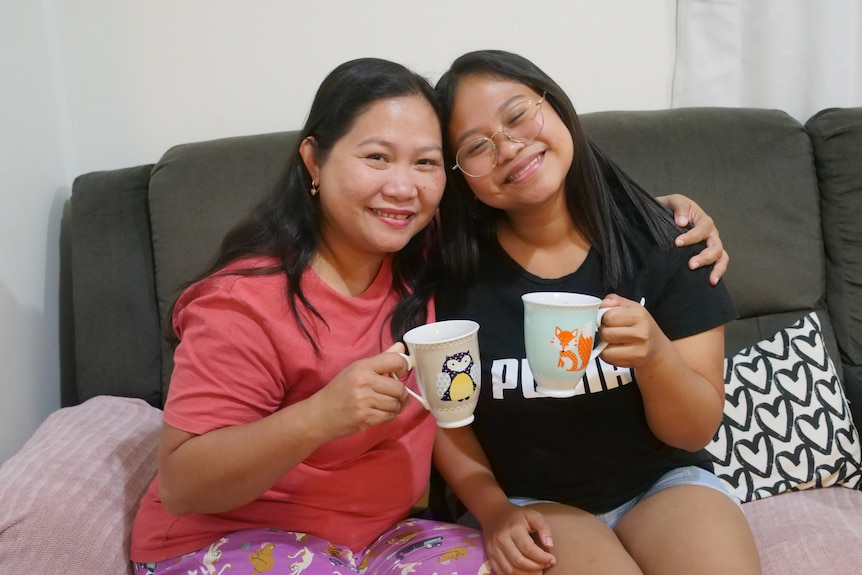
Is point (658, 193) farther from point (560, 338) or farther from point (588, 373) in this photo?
point (560, 338)

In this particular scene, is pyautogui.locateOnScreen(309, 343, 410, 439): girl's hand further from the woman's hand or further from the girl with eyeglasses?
the woman's hand

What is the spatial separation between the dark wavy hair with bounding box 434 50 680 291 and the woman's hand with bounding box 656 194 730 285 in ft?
0.08

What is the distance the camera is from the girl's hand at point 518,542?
114cm

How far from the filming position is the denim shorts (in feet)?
4.16

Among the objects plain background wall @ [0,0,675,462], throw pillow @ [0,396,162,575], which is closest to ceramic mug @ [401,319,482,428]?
throw pillow @ [0,396,162,575]

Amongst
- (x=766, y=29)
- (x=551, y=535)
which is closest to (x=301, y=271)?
(x=551, y=535)

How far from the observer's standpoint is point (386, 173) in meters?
1.15

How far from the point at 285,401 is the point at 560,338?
52 centimetres

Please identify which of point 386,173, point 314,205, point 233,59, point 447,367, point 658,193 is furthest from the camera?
point 233,59

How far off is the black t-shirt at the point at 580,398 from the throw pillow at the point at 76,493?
0.70 meters

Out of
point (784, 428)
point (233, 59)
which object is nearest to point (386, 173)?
point (233, 59)

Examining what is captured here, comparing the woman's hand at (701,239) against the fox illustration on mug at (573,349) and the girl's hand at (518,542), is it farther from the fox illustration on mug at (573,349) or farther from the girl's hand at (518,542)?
the girl's hand at (518,542)

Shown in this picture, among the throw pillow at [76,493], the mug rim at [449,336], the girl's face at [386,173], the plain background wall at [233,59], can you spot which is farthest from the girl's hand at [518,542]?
the plain background wall at [233,59]

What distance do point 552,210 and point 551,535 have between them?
1.99 feet
